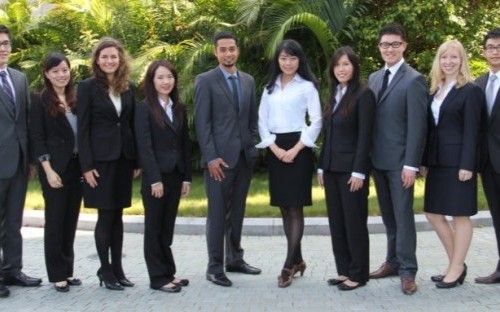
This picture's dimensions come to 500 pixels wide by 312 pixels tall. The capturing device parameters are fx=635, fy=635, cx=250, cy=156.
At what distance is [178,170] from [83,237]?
316cm

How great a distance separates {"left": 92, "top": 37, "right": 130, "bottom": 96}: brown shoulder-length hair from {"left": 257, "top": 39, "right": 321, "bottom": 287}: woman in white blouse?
1327mm

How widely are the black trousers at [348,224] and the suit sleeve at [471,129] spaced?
86 cm

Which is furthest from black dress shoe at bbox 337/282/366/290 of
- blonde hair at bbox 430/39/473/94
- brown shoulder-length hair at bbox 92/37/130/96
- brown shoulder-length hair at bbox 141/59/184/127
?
brown shoulder-length hair at bbox 92/37/130/96

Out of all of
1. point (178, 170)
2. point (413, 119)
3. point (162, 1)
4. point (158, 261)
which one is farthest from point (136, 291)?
point (162, 1)

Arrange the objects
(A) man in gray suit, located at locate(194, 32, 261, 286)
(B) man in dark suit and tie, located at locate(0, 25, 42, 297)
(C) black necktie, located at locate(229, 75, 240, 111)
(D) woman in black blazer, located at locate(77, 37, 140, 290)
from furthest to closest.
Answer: (C) black necktie, located at locate(229, 75, 240, 111) → (A) man in gray suit, located at locate(194, 32, 261, 286) → (B) man in dark suit and tie, located at locate(0, 25, 42, 297) → (D) woman in black blazer, located at locate(77, 37, 140, 290)

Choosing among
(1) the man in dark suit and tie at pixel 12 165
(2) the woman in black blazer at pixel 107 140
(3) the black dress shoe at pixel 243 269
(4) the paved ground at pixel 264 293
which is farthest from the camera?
(3) the black dress shoe at pixel 243 269

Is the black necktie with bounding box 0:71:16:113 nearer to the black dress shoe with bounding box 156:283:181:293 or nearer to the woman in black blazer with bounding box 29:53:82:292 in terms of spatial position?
the woman in black blazer with bounding box 29:53:82:292

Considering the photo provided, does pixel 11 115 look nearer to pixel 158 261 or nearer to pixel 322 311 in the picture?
pixel 158 261

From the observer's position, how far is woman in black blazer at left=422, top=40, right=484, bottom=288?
5387 mm

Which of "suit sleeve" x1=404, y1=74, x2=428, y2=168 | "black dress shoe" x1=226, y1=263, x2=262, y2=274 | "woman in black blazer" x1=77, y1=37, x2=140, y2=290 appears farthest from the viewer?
"black dress shoe" x1=226, y1=263, x2=262, y2=274

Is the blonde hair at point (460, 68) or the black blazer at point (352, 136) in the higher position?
the blonde hair at point (460, 68)

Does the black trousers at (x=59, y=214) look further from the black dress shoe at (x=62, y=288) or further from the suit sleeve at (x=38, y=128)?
the suit sleeve at (x=38, y=128)

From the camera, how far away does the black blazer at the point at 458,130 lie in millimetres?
5355

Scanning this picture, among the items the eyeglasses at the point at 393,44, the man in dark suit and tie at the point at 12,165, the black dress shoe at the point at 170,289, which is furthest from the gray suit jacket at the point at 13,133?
the eyeglasses at the point at 393,44
